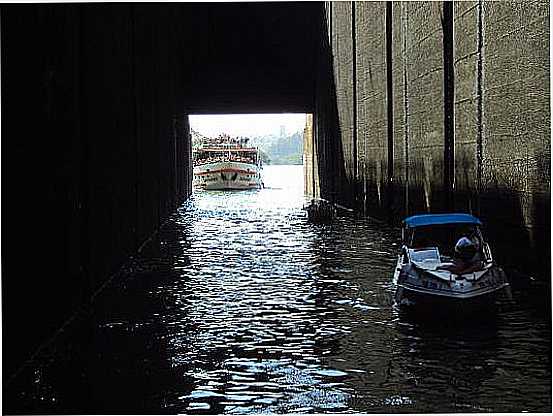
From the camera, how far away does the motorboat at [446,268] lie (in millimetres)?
13016

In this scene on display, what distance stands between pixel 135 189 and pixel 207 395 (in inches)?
559

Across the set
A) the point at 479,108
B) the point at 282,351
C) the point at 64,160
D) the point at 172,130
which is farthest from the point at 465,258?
the point at 172,130

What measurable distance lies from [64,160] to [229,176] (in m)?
63.5

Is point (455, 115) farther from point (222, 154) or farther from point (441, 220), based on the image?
point (222, 154)

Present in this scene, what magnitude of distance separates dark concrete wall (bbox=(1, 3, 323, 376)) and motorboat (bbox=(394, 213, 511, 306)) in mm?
4680

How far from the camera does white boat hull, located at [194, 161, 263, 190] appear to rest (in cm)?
7650

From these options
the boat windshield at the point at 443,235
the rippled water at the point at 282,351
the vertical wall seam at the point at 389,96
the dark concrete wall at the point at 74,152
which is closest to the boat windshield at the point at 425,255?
the boat windshield at the point at 443,235

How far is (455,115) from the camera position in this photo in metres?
22.2

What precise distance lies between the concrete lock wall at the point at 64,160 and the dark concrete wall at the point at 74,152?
2 cm

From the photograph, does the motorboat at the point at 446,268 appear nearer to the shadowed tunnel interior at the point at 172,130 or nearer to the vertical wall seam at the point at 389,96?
the shadowed tunnel interior at the point at 172,130

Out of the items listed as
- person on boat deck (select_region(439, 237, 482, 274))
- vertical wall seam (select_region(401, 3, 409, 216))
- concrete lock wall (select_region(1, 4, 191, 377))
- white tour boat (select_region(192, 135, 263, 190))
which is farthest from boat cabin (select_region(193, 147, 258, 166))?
person on boat deck (select_region(439, 237, 482, 274))

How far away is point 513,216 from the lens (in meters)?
17.6

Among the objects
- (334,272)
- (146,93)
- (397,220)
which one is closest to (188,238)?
(146,93)

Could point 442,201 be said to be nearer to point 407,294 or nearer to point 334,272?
point 334,272
